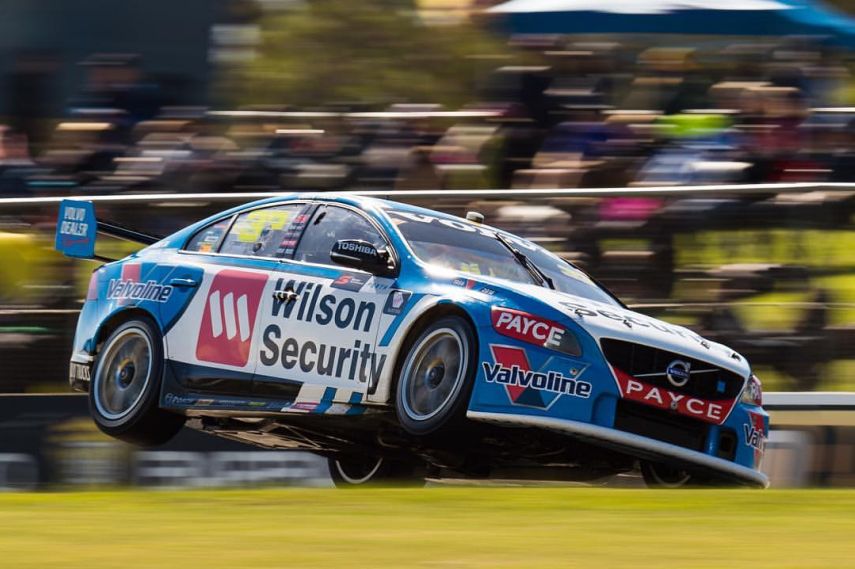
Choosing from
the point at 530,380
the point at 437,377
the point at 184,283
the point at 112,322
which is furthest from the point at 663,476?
the point at 112,322

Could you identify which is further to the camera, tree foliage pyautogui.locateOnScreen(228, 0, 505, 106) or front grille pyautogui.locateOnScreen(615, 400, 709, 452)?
tree foliage pyautogui.locateOnScreen(228, 0, 505, 106)

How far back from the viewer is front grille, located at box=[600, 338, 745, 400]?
8398mm

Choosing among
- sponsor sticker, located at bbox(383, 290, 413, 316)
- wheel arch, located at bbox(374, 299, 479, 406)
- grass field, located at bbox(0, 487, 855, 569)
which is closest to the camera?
grass field, located at bbox(0, 487, 855, 569)

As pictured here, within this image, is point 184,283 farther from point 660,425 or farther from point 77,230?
point 660,425

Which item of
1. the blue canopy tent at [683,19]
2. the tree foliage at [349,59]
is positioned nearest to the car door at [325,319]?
the blue canopy tent at [683,19]

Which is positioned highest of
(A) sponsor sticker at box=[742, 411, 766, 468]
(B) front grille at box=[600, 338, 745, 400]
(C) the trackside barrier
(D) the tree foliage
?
(D) the tree foliage

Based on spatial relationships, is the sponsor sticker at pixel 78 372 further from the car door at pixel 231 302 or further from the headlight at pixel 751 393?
the headlight at pixel 751 393

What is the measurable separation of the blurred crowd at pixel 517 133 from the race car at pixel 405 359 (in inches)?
122

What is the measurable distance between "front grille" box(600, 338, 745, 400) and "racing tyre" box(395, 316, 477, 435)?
70 cm

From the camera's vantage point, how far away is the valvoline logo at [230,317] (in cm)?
965

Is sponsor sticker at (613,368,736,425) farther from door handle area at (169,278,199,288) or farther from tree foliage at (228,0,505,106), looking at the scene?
tree foliage at (228,0,505,106)

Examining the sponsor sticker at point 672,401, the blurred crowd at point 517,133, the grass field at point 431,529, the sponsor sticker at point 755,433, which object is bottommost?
the grass field at point 431,529

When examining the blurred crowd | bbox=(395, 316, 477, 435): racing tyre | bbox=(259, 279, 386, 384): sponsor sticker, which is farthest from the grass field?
the blurred crowd

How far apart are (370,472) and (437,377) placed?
2.09 meters
